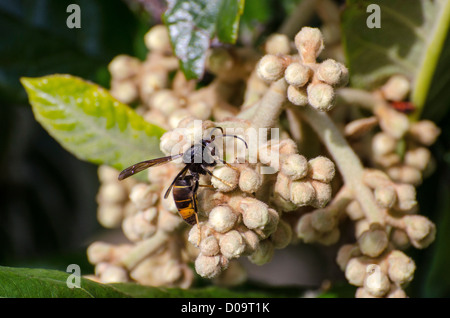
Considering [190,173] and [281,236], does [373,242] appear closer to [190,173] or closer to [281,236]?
[281,236]

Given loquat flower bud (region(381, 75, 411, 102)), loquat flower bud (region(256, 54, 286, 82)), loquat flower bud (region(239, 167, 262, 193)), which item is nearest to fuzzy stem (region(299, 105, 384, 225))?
loquat flower bud (region(256, 54, 286, 82))

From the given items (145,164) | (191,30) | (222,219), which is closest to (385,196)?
(222,219)

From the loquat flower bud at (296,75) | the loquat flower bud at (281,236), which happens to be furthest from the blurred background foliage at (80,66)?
the loquat flower bud at (296,75)

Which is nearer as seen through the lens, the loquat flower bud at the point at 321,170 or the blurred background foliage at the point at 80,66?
Result: the loquat flower bud at the point at 321,170

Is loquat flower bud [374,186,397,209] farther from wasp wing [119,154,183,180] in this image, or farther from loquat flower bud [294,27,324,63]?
wasp wing [119,154,183,180]

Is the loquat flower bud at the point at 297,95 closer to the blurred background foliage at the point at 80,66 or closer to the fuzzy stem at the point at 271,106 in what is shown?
the fuzzy stem at the point at 271,106

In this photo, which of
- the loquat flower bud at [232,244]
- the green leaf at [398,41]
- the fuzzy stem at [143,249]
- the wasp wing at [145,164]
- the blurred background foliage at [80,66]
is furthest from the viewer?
the blurred background foliage at [80,66]
